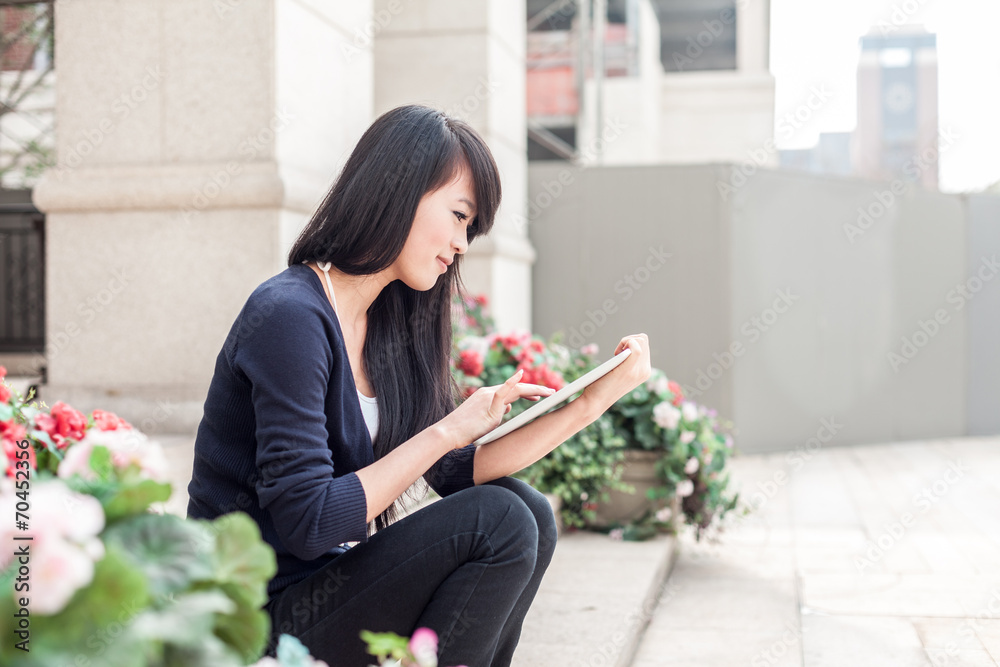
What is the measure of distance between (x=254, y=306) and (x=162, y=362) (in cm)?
207

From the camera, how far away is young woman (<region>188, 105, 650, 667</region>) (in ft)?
4.60

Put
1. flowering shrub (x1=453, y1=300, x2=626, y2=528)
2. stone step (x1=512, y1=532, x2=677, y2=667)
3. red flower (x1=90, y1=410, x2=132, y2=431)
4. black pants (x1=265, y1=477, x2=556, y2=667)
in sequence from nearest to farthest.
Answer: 1. red flower (x1=90, y1=410, x2=132, y2=431)
2. black pants (x1=265, y1=477, x2=556, y2=667)
3. stone step (x1=512, y1=532, x2=677, y2=667)
4. flowering shrub (x1=453, y1=300, x2=626, y2=528)

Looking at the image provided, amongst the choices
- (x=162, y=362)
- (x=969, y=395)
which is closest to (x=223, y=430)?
(x=162, y=362)

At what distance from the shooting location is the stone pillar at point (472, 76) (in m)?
5.17

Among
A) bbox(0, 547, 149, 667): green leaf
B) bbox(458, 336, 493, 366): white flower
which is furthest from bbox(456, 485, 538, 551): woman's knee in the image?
bbox(458, 336, 493, 366): white flower

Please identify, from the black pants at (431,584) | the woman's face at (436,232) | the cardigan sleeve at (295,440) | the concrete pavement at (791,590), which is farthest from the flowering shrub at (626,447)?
the cardigan sleeve at (295,440)

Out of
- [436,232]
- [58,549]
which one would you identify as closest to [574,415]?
[436,232]

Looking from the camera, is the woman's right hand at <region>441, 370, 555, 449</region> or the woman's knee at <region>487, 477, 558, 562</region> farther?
the woman's knee at <region>487, 477, 558, 562</region>

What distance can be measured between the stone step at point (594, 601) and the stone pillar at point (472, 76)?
6.42 ft

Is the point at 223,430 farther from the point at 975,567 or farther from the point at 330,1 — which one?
the point at 975,567

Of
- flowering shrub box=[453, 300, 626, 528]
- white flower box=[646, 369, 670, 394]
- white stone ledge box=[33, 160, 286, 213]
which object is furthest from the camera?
white flower box=[646, 369, 670, 394]

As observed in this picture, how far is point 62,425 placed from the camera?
49.3 inches

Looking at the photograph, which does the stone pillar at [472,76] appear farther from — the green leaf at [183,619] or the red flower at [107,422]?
the green leaf at [183,619]

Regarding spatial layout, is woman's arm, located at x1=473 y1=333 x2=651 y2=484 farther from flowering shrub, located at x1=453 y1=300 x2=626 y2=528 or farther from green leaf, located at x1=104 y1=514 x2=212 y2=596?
flowering shrub, located at x1=453 y1=300 x2=626 y2=528
